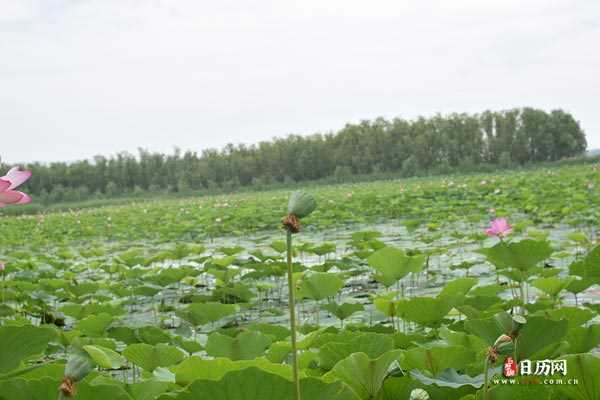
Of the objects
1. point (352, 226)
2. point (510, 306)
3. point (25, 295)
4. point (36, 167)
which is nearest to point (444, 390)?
point (510, 306)

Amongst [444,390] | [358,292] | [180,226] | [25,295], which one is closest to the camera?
[444,390]

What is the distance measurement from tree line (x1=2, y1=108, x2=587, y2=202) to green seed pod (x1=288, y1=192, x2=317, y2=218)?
144 feet

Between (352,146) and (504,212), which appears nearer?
(504,212)

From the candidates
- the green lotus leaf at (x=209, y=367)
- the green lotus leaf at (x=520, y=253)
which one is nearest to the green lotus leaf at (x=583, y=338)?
the green lotus leaf at (x=209, y=367)

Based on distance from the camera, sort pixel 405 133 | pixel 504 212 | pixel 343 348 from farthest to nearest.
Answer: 1. pixel 405 133
2. pixel 504 212
3. pixel 343 348

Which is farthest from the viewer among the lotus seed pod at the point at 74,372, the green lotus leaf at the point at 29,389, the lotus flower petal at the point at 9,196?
the lotus flower petal at the point at 9,196

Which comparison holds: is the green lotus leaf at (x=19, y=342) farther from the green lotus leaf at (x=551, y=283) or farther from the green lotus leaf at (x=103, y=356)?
the green lotus leaf at (x=551, y=283)

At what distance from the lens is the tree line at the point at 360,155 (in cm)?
4691

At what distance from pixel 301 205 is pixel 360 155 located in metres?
47.2

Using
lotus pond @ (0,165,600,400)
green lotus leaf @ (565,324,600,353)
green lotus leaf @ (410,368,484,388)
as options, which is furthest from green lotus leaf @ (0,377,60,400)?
green lotus leaf @ (565,324,600,353)

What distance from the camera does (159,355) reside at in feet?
3.72

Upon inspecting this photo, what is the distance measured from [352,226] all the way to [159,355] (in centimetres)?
707

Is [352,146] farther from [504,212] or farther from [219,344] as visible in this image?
[219,344]

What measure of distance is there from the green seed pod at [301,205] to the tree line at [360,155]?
4381cm
